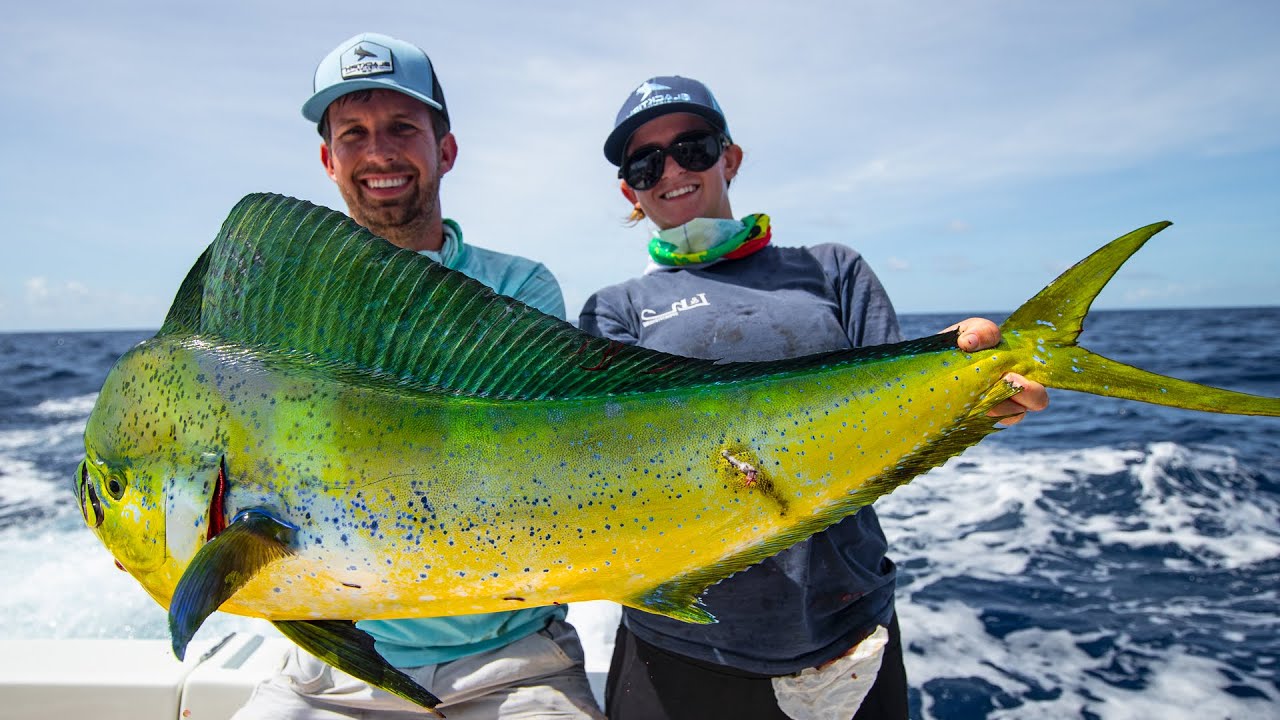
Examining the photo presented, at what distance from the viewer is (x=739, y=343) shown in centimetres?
243

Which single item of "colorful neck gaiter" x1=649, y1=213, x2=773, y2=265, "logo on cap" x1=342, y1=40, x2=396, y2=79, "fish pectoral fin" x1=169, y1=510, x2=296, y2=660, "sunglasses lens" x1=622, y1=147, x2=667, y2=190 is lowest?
"fish pectoral fin" x1=169, y1=510, x2=296, y2=660

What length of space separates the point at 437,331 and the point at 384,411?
7.6 inches

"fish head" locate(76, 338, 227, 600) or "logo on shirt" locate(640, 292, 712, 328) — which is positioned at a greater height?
"logo on shirt" locate(640, 292, 712, 328)

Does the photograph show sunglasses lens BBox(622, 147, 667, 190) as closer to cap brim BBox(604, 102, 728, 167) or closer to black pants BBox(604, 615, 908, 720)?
cap brim BBox(604, 102, 728, 167)

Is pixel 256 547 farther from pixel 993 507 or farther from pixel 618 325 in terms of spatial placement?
pixel 993 507

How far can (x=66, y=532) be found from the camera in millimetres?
7398

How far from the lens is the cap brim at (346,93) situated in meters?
2.60

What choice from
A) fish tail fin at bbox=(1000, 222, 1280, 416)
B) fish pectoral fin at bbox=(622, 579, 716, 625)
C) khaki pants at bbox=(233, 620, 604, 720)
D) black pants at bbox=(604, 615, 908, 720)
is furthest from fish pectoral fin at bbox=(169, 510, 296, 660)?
fish tail fin at bbox=(1000, 222, 1280, 416)

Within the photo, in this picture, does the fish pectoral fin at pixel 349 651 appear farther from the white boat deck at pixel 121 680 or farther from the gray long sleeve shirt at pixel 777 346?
the white boat deck at pixel 121 680

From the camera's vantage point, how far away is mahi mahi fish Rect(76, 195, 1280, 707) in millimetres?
1373

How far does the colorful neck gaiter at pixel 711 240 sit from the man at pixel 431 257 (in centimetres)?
48

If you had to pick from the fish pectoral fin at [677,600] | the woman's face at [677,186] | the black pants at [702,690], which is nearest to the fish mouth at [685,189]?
the woman's face at [677,186]

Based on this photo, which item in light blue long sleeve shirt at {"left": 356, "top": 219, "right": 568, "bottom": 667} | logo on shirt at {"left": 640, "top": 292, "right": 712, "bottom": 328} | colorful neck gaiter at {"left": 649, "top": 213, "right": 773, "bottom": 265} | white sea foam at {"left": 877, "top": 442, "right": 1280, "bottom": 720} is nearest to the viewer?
light blue long sleeve shirt at {"left": 356, "top": 219, "right": 568, "bottom": 667}

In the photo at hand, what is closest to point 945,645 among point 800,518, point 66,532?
point 800,518
